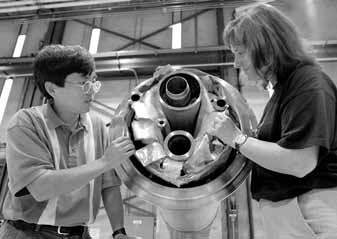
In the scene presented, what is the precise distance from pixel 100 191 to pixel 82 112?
331mm

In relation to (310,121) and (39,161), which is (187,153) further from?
(39,161)

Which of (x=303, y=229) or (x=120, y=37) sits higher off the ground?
(x=120, y=37)

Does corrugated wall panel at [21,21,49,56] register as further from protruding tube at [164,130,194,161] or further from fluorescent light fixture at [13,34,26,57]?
protruding tube at [164,130,194,161]

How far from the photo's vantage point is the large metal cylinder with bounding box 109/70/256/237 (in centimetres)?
92

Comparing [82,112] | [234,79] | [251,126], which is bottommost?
[251,126]

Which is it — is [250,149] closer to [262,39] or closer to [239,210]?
[262,39]

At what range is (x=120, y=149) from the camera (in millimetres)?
955

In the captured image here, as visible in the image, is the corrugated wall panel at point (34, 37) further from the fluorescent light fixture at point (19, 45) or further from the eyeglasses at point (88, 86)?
the eyeglasses at point (88, 86)

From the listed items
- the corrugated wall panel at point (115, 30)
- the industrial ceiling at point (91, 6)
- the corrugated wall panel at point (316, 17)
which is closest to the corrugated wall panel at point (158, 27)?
the corrugated wall panel at point (115, 30)

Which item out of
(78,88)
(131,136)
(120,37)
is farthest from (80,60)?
(120,37)

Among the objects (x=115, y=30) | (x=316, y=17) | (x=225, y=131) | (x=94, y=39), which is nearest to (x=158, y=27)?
(x=115, y=30)

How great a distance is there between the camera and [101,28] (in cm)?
451

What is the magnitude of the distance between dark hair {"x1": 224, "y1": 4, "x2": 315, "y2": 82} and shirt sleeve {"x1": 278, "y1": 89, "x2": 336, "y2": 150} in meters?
0.15

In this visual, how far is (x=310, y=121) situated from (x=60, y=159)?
2.84ft
